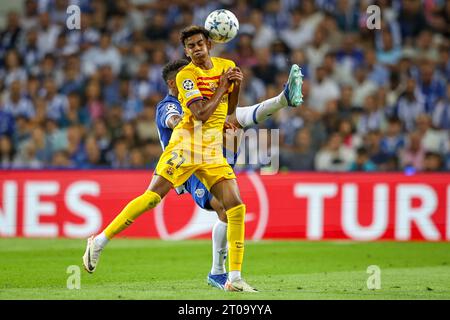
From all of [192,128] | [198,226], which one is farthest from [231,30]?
[198,226]

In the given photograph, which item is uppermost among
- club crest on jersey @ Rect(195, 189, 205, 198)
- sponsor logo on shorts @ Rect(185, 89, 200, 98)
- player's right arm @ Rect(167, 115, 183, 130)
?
sponsor logo on shorts @ Rect(185, 89, 200, 98)

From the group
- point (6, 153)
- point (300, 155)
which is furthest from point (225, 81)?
point (6, 153)

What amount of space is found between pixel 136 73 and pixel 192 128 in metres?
9.62

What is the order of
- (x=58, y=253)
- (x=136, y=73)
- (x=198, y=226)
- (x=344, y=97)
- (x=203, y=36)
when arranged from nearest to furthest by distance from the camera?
(x=203, y=36) → (x=58, y=253) → (x=198, y=226) → (x=344, y=97) → (x=136, y=73)

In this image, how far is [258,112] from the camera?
942 centimetres

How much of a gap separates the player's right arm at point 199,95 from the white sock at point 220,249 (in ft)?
4.09

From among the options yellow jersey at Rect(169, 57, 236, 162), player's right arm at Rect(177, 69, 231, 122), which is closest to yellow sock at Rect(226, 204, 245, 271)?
yellow jersey at Rect(169, 57, 236, 162)

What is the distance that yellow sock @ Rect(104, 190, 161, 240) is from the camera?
335 inches

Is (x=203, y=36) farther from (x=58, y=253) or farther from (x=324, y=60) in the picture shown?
(x=324, y=60)

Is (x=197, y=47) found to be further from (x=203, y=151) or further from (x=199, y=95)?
(x=203, y=151)

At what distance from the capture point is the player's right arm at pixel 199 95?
27.3 ft

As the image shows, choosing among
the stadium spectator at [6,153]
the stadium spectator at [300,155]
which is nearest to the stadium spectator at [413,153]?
the stadium spectator at [300,155]

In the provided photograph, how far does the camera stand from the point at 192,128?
28.3 feet
